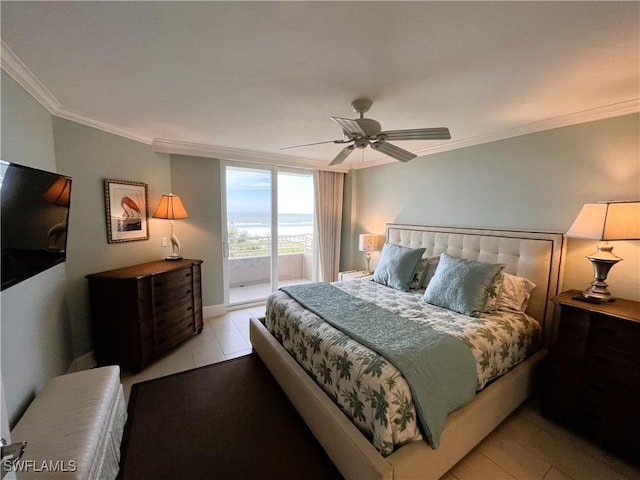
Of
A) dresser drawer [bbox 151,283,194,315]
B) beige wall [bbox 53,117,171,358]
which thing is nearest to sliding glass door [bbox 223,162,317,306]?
dresser drawer [bbox 151,283,194,315]

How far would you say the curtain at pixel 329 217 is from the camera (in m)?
4.53

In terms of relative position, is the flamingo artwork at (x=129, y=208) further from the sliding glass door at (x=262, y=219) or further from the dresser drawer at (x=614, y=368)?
the dresser drawer at (x=614, y=368)

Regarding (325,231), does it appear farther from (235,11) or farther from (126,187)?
(235,11)

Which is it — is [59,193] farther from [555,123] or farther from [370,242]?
[555,123]

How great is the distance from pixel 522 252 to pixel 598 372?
43.2 inches

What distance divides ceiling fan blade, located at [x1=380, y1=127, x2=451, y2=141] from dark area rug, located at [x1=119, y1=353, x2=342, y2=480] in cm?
227

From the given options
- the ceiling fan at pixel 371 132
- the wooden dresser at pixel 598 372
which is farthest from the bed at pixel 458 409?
the ceiling fan at pixel 371 132

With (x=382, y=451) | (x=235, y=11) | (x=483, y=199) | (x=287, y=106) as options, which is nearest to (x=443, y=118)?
(x=483, y=199)

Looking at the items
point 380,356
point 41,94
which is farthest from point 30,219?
point 380,356

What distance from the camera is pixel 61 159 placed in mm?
2318

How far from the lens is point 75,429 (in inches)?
53.6

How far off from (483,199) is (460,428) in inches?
90.3

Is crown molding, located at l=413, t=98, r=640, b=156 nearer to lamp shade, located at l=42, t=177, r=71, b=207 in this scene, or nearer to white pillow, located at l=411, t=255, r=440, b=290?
white pillow, located at l=411, t=255, r=440, b=290

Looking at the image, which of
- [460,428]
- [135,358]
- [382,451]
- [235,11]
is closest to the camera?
[235,11]
